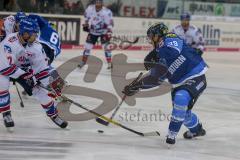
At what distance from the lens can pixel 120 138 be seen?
239 inches

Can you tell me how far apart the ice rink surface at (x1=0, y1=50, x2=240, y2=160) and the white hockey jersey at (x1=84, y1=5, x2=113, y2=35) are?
3.38m

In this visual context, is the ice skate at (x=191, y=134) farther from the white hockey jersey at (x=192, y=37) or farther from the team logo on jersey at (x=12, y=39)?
the white hockey jersey at (x=192, y=37)

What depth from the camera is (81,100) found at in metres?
8.34

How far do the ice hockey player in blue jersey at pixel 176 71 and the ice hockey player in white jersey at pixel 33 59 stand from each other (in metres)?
0.98

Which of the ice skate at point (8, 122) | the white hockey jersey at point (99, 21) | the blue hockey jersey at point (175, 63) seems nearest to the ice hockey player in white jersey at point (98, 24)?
the white hockey jersey at point (99, 21)

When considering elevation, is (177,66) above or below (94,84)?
above

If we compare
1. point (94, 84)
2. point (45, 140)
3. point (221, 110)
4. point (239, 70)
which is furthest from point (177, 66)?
point (239, 70)

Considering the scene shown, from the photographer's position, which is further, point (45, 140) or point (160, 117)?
point (160, 117)

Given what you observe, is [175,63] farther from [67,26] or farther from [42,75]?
[67,26]

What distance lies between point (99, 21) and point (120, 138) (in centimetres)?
620

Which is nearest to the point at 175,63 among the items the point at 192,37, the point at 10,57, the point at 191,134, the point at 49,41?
the point at 191,134

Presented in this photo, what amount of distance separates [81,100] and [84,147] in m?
2.79

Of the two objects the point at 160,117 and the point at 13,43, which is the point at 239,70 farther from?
the point at 13,43

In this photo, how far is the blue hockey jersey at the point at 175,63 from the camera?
555 cm
